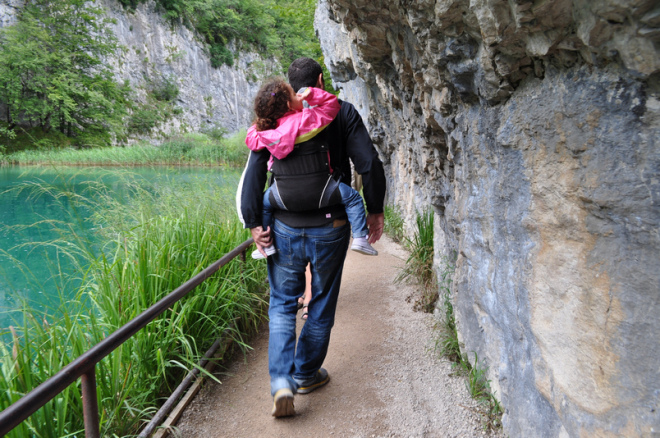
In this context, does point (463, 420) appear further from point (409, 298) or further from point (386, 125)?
point (386, 125)

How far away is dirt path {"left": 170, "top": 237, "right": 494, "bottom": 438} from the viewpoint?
2.11 meters

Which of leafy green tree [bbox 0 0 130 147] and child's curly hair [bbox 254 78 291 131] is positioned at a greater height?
leafy green tree [bbox 0 0 130 147]

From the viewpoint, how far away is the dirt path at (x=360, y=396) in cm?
211

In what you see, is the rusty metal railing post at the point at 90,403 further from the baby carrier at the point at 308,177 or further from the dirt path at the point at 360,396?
the baby carrier at the point at 308,177

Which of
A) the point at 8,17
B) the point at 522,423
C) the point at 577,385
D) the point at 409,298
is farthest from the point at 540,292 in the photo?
the point at 8,17

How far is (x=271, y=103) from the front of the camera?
6.48 ft

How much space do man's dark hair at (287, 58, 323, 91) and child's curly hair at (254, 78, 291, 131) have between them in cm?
12

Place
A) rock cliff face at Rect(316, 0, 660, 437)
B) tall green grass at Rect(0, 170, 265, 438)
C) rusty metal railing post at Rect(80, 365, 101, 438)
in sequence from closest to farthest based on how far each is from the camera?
rock cliff face at Rect(316, 0, 660, 437) < rusty metal railing post at Rect(80, 365, 101, 438) < tall green grass at Rect(0, 170, 265, 438)

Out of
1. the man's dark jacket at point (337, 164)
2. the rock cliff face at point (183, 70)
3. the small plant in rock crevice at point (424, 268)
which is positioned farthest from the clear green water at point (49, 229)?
the rock cliff face at point (183, 70)

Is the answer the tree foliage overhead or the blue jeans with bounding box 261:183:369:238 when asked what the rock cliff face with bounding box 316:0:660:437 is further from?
the tree foliage overhead

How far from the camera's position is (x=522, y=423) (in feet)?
5.72

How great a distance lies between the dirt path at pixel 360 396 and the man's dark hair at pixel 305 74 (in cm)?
173

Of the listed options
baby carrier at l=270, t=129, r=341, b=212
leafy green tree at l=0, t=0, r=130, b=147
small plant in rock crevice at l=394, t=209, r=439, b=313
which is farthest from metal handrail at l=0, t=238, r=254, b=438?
leafy green tree at l=0, t=0, r=130, b=147

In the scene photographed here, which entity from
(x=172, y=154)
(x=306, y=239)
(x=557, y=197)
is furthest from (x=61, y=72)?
(x=557, y=197)
